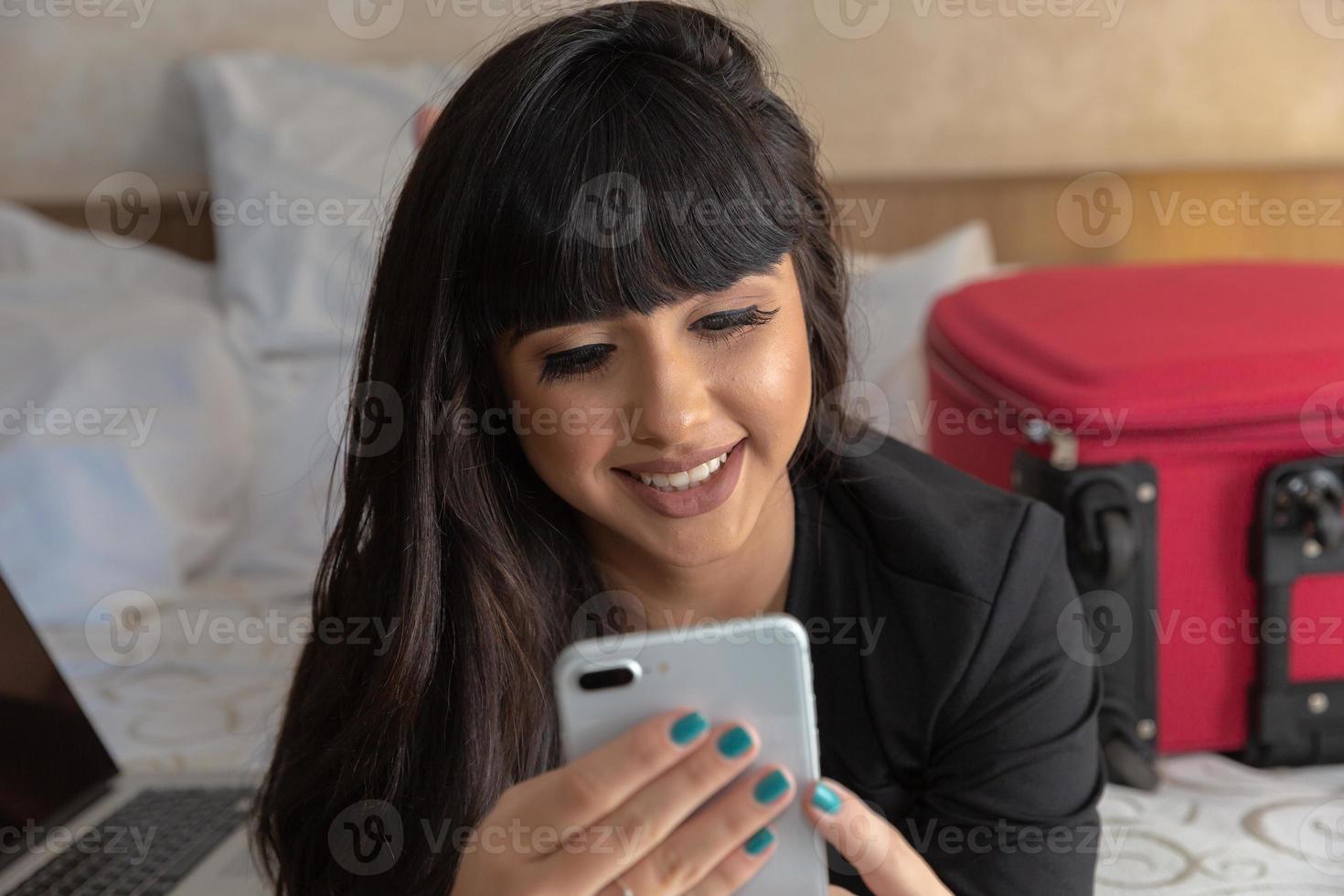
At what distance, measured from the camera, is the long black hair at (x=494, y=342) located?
77 centimetres

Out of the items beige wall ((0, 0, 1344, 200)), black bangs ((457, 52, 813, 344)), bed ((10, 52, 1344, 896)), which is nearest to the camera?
black bangs ((457, 52, 813, 344))

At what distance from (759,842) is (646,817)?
0.08 metres

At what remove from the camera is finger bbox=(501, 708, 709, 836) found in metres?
0.61

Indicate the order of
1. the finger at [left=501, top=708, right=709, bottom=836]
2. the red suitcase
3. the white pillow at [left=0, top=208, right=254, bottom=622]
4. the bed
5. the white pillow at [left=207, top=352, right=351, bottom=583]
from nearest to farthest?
the finger at [left=501, top=708, right=709, bottom=836] → the red suitcase → the bed → the white pillow at [left=0, top=208, right=254, bottom=622] → the white pillow at [left=207, top=352, right=351, bottom=583]

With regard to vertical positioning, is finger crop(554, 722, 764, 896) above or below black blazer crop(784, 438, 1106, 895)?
above

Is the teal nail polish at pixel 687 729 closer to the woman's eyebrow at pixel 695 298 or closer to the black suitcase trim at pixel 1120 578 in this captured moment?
the woman's eyebrow at pixel 695 298

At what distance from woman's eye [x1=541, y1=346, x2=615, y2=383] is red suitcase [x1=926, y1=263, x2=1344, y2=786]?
51 centimetres

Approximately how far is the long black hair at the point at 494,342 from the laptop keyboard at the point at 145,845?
0.09 meters

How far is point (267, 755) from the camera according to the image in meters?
1.20

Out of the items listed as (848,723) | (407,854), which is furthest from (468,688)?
(848,723)

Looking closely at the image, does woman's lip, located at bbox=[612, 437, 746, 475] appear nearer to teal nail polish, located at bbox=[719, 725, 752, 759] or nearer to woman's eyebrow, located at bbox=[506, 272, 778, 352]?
woman's eyebrow, located at bbox=[506, 272, 778, 352]

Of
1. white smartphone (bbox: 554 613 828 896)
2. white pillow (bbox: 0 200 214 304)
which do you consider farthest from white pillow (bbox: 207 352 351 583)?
white smartphone (bbox: 554 613 828 896)

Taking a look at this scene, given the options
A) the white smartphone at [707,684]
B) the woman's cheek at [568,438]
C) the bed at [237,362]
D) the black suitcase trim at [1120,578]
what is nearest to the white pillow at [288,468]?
the bed at [237,362]

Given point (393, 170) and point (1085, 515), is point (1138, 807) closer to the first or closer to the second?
point (1085, 515)
